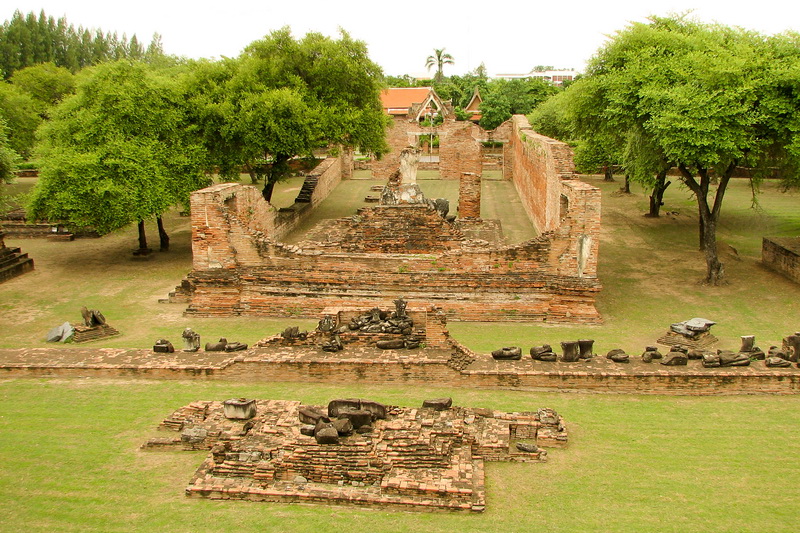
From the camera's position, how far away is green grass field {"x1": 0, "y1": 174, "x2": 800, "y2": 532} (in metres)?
7.15

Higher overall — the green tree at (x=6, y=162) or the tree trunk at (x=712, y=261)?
the green tree at (x=6, y=162)

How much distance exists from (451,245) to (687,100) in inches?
242

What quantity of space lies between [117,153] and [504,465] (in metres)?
14.9

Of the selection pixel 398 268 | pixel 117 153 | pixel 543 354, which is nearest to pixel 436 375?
pixel 543 354

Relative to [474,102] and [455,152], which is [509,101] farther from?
[455,152]

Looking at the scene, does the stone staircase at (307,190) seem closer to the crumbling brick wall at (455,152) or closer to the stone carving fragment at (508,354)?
the crumbling brick wall at (455,152)

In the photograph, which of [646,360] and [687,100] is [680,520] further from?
[687,100]

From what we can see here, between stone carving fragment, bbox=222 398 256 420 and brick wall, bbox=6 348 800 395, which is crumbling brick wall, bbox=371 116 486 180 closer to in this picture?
brick wall, bbox=6 348 800 395

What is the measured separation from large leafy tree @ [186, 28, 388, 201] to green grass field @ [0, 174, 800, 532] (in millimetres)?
6730

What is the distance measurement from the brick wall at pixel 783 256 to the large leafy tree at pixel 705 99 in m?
1.77

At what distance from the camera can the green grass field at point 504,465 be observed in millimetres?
7152

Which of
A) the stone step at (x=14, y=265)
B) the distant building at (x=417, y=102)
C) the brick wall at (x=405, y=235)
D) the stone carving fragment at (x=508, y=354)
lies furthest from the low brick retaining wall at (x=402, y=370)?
the distant building at (x=417, y=102)

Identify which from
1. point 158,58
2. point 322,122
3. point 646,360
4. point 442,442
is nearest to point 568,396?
point 646,360

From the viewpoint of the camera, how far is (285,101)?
69.6 ft
